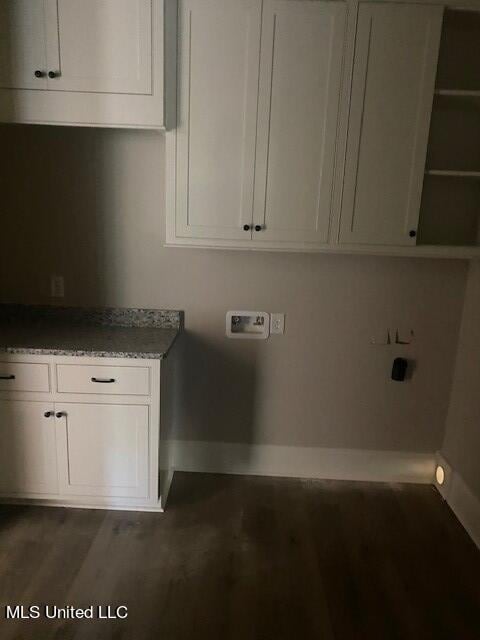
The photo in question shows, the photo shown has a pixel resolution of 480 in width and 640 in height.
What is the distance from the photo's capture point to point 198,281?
9.27ft

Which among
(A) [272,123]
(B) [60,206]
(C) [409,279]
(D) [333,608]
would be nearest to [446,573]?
(D) [333,608]

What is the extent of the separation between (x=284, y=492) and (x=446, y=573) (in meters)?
0.89

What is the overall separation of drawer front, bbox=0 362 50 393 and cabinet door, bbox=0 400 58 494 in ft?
0.25

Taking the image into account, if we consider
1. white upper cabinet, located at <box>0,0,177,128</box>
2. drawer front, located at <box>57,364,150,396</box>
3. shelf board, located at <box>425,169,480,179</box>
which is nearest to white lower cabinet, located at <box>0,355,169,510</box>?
drawer front, located at <box>57,364,150,396</box>

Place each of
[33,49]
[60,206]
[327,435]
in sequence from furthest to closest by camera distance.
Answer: [327,435], [60,206], [33,49]

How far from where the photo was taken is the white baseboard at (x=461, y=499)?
2557mm

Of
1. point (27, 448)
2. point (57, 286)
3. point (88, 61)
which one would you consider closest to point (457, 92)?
point (88, 61)

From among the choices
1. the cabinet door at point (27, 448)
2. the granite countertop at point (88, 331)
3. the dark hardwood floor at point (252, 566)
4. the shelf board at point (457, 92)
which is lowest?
the dark hardwood floor at point (252, 566)

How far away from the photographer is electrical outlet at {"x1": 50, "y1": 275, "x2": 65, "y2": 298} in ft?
9.27

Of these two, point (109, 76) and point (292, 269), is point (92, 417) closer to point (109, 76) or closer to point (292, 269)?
point (292, 269)

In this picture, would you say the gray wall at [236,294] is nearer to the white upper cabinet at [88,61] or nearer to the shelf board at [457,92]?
the white upper cabinet at [88,61]

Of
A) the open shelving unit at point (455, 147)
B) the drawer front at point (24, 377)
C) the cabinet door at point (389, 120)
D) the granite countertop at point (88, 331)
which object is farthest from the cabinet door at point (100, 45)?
the open shelving unit at point (455, 147)

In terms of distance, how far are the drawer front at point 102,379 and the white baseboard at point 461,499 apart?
1.68 meters

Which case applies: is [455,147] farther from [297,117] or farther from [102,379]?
[102,379]
